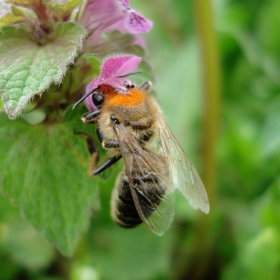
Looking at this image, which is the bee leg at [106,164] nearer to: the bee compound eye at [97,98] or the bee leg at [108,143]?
the bee leg at [108,143]

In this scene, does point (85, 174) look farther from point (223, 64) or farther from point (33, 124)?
point (223, 64)

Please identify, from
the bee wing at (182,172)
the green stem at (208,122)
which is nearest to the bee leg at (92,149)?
the bee wing at (182,172)

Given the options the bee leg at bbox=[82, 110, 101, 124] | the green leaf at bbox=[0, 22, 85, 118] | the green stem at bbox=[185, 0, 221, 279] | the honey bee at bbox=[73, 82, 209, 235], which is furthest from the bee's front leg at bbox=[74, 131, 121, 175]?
the green stem at bbox=[185, 0, 221, 279]

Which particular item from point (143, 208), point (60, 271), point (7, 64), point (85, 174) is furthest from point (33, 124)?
point (60, 271)

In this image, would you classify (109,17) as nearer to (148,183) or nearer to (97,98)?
(97,98)

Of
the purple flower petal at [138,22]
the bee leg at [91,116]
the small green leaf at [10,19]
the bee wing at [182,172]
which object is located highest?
the small green leaf at [10,19]
